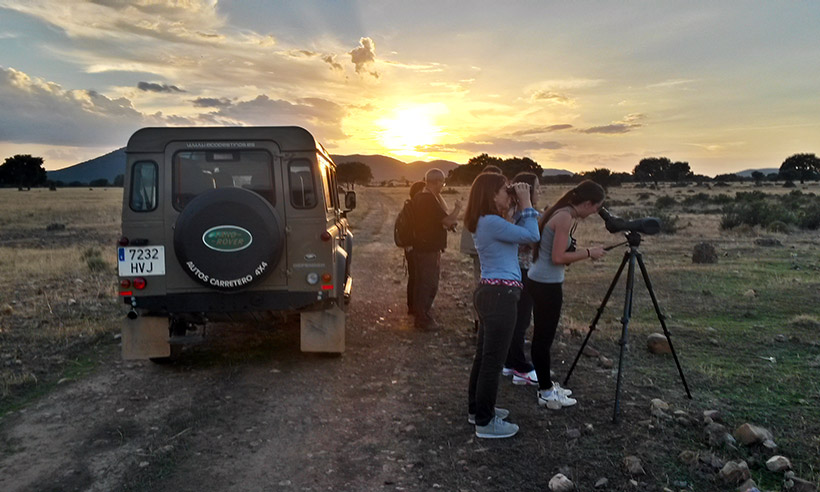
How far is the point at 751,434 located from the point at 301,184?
15.1ft

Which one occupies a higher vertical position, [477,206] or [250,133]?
[250,133]

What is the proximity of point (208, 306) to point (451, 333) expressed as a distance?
3.17m

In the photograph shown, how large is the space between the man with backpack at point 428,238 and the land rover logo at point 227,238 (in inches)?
102

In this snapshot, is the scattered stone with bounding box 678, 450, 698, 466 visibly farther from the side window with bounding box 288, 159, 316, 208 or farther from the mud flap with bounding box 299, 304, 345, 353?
the side window with bounding box 288, 159, 316, 208

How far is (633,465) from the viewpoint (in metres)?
3.87

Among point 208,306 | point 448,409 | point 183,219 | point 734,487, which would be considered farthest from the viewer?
point 208,306

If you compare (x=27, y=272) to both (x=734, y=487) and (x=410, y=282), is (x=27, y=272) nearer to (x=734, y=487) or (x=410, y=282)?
(x=410, y=282)

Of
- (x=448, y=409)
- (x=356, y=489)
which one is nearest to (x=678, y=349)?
(x=448, y=409)

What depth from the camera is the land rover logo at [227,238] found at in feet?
18.2

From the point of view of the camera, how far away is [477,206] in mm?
4328

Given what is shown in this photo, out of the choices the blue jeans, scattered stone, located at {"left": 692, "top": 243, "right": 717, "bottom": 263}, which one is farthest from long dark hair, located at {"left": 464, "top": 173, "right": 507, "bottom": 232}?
scattered stone, located at {"left": 692, "top": 243, "right": 717, "bottom": 263}

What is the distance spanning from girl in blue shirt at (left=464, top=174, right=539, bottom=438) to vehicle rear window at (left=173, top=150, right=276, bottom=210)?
2678mm

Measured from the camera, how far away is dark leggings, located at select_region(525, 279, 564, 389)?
15.9ft

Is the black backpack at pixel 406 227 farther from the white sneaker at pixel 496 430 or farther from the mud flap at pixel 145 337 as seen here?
the white sneaker at pixel 496 430
